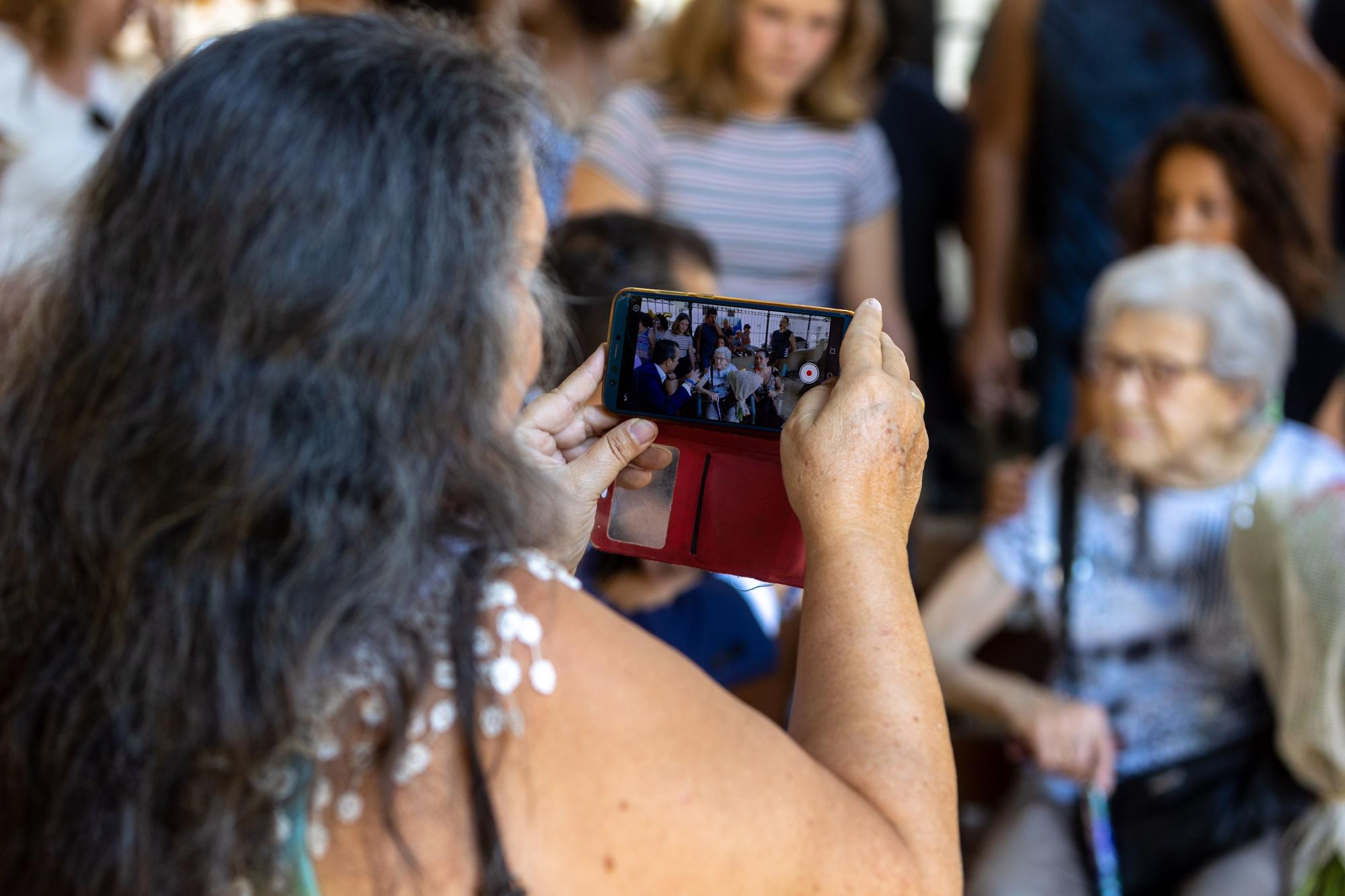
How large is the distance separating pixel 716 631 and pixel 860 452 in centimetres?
77

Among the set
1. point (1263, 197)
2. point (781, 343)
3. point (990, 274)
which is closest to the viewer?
point (781, 343)

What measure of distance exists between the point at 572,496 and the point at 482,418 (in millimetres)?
286

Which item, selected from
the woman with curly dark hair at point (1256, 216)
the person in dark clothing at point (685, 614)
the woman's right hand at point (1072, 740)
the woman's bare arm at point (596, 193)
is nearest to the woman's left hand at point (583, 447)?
the person in dark clothing at point (685, 614)

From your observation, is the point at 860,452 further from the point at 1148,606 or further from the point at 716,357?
the point at 1148,606

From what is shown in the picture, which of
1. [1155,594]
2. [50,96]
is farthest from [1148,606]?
[50,96]

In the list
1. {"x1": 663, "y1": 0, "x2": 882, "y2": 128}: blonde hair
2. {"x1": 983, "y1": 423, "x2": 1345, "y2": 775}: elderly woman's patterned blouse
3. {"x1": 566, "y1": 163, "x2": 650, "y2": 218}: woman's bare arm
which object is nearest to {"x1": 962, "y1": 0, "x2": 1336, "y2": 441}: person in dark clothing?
{"x1": 663, "y1": 0, "x2": 882, "y2": 128}: blonde hair

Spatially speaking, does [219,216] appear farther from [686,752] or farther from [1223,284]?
[1223,284]

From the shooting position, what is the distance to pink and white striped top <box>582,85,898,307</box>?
97.0 inches

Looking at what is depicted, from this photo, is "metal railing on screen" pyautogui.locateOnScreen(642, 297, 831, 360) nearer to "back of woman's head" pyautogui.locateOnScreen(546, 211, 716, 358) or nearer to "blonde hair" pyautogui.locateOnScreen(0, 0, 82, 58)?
"back of woman's head" pyautogui.locateOnScreen(546, 211, 716, 358)

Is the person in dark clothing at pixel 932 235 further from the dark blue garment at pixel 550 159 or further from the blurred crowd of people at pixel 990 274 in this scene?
the dark blue garment at pixel 550 159

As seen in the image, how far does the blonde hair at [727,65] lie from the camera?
8.23ft

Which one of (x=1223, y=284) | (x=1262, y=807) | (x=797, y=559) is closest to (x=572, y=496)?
(x=797, y=559)

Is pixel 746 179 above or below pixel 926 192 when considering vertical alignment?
above

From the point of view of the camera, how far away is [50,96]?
2.41 m
